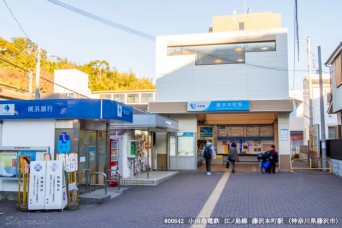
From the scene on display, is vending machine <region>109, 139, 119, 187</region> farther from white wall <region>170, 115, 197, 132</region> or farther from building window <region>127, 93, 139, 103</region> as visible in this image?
building window <region>127, 93, 139, 103</region>

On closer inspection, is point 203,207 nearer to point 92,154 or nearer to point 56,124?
point 92,154

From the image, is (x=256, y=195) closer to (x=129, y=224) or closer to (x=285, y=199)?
(x=285, y=199)

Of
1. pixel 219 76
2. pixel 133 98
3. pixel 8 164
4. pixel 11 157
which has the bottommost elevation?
pixel 8 164

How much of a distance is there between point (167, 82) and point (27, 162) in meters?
11.6

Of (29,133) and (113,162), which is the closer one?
(29,133)

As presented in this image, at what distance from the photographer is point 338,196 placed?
35.4 feet

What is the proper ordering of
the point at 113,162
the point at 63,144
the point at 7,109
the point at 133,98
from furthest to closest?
the point at 133,98 → the point at 113,162 → the point at 7,109 → the point at 63,144

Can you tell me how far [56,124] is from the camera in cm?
1059

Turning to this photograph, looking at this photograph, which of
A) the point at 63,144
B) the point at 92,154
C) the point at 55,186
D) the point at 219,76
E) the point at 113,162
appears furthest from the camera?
the point at 219,76

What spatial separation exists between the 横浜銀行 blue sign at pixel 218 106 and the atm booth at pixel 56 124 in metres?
7.89

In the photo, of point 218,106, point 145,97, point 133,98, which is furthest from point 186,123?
point 133,98

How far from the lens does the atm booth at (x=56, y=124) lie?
10.2 meters

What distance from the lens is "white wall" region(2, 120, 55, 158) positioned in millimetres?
10570

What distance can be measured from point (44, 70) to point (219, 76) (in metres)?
21.4
